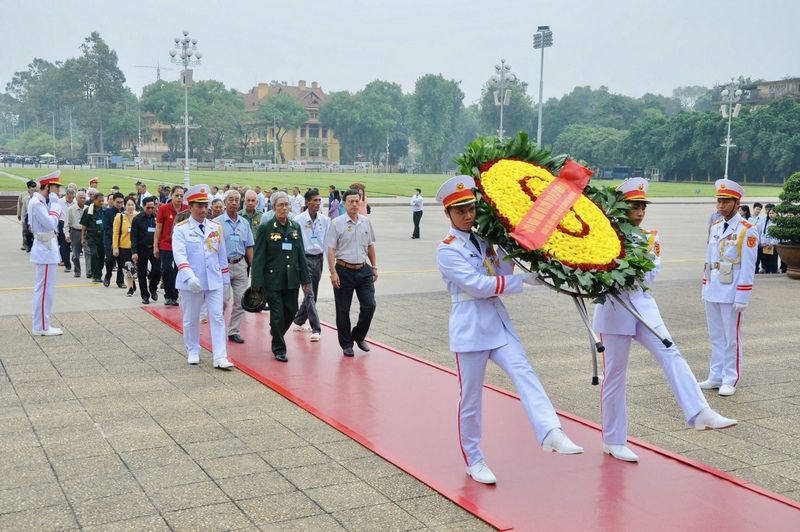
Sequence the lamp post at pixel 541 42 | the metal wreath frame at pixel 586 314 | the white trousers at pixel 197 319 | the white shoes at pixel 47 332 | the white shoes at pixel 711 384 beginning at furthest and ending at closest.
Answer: the lamp post at pixel 541 42
the white shoes at pixel 47 332
the white trousers at pixel 197 319
the white shoes at pixel 711 384
the metal wreath frame at pixel 586 314

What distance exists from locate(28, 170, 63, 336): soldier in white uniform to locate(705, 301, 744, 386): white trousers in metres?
7.46

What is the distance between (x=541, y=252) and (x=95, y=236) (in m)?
11.9

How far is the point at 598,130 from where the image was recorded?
108 m

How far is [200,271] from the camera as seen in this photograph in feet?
27.4

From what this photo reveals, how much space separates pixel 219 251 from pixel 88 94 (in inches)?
5124

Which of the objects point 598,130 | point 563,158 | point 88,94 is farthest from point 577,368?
point 88,94

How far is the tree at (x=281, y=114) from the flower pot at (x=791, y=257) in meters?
108

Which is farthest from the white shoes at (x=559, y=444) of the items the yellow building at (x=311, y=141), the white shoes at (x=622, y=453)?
the yellow building at (x=311, y=141)

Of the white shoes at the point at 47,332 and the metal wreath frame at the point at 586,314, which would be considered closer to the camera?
the metal wreath frame at the point at 586,314

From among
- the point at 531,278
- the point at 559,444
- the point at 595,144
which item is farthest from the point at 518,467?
the point at 595,144

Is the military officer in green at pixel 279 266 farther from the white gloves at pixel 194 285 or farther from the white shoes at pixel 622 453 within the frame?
the white shoes at pixel 622 453

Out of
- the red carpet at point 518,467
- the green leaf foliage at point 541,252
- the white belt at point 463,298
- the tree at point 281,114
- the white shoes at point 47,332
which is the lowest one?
the white shoes at point 47,332

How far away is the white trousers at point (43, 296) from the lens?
9641 millimetres

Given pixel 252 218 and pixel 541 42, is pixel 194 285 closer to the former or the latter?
pixel 252 218
